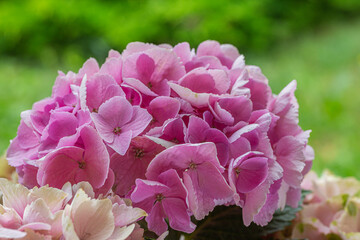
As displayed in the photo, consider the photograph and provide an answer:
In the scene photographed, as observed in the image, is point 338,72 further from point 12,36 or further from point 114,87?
point 114,87

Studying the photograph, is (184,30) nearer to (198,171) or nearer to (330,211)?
(330,211)

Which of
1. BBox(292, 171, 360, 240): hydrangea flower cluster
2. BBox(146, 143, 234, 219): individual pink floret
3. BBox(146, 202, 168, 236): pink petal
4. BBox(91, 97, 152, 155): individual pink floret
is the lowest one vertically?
BBox(292, 171, 360, 240): hydrangea flower cluster

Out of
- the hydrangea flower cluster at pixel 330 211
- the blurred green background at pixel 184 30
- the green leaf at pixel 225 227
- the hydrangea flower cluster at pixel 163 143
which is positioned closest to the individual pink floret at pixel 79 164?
the hydrangea flower cluster at pixel 163 143

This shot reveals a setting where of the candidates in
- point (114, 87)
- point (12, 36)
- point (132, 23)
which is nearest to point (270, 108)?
Answer: point (114, 87)

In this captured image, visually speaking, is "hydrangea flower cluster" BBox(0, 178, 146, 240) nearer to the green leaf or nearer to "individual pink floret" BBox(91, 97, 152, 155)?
"individual pink floret" BBox(91, 97, 152, 155)

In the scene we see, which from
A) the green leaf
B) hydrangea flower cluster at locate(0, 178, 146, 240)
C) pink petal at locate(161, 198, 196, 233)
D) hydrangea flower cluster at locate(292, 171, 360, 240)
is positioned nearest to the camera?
hydrangea flower cluster at locate(0, 178, 146, 240)

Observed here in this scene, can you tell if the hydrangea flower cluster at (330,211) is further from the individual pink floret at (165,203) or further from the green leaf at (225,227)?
the individual pink floret at (165,203)

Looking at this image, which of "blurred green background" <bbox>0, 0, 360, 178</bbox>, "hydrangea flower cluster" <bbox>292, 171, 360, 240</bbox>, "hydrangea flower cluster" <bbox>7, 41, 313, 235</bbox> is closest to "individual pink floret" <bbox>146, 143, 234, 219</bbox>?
"hydrangea flower cluster" <bbox>7, 41, 313, 235</bbox>
